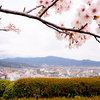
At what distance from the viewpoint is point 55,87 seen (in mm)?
5148

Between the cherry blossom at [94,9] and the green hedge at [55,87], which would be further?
the green hedge at [55,87]

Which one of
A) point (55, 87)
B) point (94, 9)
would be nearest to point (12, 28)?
point (55, 87)

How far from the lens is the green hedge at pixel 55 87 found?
5.11 metres

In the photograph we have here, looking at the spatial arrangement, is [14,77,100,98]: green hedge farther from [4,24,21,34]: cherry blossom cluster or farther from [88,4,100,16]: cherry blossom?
[88,4,100,16]: cherry blossom

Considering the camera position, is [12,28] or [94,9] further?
[12,28]

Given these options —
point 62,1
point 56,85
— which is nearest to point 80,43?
point 62,1

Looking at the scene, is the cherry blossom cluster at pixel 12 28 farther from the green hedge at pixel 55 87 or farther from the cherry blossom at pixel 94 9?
the cherry blossom at pixel 94 9

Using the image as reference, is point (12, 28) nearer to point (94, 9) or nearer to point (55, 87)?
point (55, 87)

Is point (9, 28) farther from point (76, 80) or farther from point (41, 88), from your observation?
point (76, 80)

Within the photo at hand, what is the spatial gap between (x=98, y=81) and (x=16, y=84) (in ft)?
10.9

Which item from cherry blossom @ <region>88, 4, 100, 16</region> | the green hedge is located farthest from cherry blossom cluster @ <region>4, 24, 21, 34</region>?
cherry blossom @ <region>88, 4, 100, 16</region>

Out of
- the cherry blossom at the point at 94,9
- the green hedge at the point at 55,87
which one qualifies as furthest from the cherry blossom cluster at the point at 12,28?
the cherry blossom at the point at 94,9

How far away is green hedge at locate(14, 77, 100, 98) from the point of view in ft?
16.8

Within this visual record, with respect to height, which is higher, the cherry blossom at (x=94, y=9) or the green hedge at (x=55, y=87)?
the cherry blossom at (x=94, y=9)
